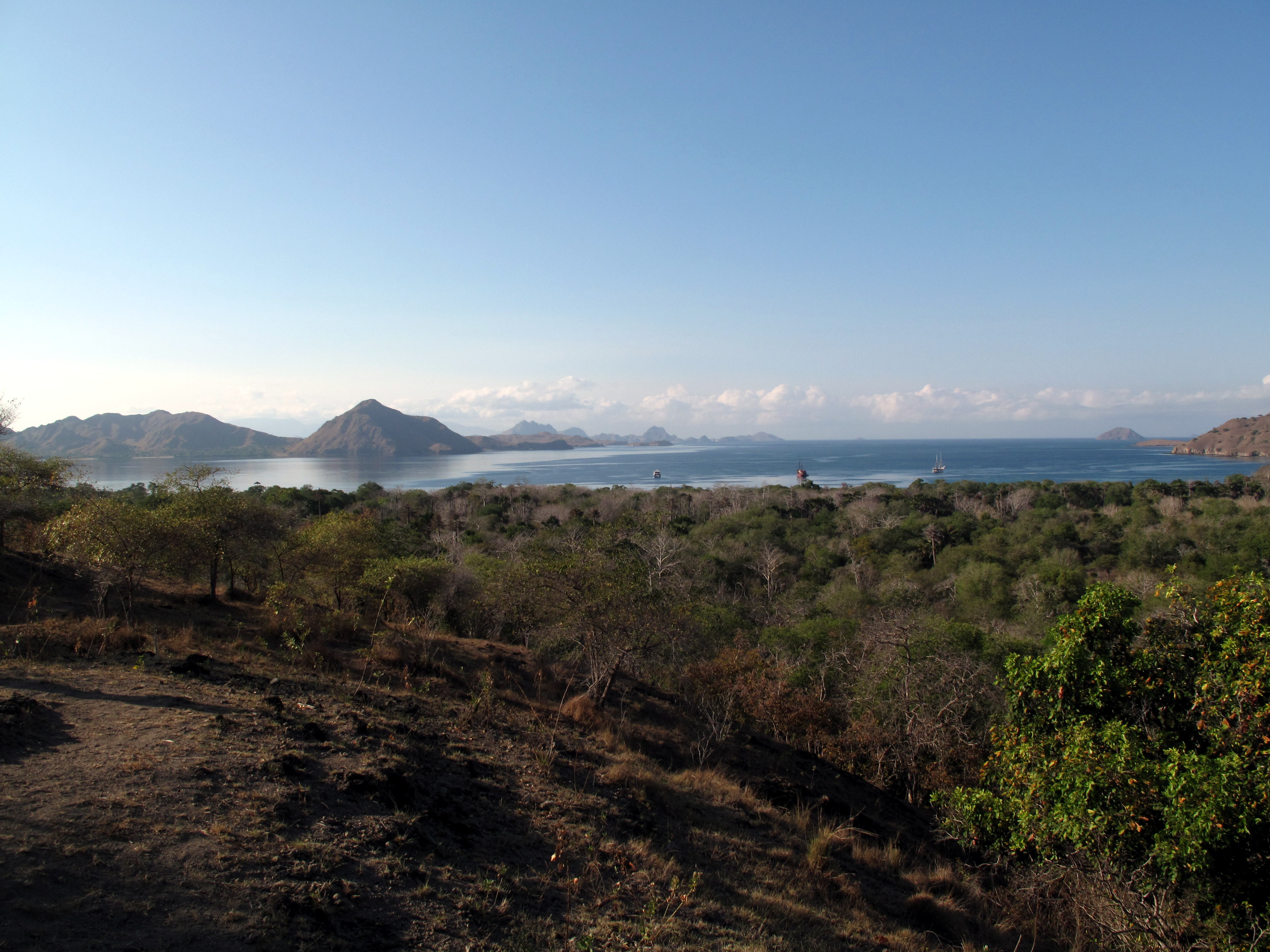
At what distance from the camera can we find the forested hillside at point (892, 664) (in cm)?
638

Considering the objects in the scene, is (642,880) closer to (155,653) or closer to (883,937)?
(883,937)

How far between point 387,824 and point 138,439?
21323 cm

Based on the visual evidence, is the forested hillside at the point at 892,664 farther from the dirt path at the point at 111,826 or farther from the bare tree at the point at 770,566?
the dirt path at the point at 111,826

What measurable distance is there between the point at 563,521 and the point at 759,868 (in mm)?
47518

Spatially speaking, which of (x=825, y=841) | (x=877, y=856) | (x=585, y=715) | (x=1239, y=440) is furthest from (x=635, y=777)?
(x=1239, y=440)

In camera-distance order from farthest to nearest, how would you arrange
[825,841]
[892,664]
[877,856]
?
[892,664], [877,856], [825,841]

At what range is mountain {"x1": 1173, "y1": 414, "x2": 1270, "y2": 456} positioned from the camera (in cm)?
16675

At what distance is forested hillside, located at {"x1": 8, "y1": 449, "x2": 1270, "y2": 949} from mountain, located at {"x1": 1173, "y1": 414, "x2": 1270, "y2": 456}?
613 feet

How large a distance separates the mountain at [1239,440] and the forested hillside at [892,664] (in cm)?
18683

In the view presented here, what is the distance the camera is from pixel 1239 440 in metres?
179

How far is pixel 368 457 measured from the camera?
7731 inches

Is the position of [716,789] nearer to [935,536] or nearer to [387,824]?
[387,824]

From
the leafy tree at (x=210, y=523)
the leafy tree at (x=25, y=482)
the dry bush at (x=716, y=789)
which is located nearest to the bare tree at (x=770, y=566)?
the dry bush at (x=716, y=789)

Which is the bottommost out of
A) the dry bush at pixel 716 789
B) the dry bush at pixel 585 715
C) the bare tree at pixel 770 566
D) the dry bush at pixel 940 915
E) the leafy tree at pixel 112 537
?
the bare tree at pixel 770 566
